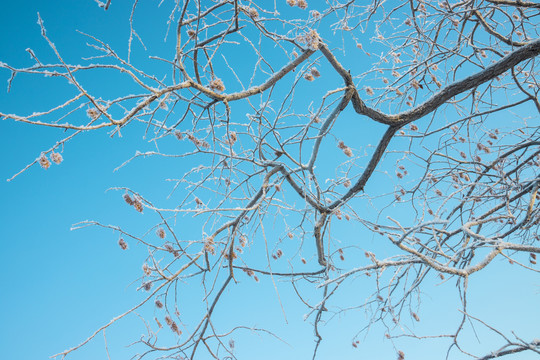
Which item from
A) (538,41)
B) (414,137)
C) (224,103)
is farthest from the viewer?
(414,137)

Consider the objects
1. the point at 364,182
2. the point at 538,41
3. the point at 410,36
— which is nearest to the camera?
the point at 538,41

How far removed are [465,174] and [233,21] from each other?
2.14 meters

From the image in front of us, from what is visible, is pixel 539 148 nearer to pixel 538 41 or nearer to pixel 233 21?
pixel 538 41

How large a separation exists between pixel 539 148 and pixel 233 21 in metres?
2.25

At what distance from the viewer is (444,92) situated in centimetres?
276

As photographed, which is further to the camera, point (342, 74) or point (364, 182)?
point (364, 182)

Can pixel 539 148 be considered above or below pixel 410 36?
below

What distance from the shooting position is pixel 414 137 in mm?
3232

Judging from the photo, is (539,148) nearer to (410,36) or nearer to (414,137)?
(414,137)

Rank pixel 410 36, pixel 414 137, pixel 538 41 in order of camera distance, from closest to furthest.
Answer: pixel 538 41
pixel 414 137
pixel 410 36

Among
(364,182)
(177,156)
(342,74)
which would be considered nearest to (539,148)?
(364,182)

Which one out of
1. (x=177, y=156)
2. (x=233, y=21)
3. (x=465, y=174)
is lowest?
(x=465, y=174)

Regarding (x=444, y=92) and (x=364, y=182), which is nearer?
(x=444, y=92)

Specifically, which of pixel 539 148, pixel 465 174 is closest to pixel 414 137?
pixel 465 174
